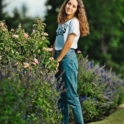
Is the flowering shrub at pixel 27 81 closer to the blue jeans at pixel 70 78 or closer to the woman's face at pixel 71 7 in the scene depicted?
the blue jeans at pixel 70 78

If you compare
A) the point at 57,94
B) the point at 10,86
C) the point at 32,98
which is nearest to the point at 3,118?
the point at 10,86

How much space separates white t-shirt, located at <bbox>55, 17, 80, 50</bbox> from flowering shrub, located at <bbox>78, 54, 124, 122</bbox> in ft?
6.38

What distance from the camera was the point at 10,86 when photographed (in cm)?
594

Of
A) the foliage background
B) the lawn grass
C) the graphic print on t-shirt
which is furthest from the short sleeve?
the foliage background

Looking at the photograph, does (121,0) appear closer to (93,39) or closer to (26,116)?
(93,39)

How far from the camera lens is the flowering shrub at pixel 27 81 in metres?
5.91

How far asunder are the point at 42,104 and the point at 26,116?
42cm

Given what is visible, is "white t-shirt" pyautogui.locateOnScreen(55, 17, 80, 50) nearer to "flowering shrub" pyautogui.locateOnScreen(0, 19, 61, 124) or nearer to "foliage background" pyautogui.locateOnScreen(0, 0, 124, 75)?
"flowering shrub" pyautogui.locateOnScreen(0, 19, 61, 124)

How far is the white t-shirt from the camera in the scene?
24.9ft

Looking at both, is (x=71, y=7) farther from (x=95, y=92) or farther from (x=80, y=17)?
(x=95, y=92)

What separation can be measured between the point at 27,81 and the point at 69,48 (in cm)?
134

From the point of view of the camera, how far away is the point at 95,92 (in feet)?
32.1

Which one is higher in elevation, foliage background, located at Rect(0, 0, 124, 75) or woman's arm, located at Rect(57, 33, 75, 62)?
foliage background, located at Rect(0, 0, 124, 75)

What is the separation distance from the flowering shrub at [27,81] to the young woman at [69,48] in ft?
0.71
